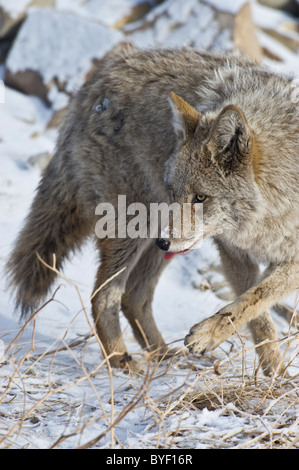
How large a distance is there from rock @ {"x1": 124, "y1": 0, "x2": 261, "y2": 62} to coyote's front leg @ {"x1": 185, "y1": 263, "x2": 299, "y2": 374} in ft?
21.3

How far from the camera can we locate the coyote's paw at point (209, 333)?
11.1 ft

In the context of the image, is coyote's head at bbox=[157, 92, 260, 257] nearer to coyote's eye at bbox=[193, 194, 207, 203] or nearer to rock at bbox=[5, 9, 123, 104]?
coyote's eye at bbox=[193, 194, 207, 203]

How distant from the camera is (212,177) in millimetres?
3533

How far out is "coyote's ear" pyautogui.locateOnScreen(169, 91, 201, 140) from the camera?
3.61 metres

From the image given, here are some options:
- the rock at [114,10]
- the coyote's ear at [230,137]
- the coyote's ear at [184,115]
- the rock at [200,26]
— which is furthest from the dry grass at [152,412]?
the rock at [114,10]

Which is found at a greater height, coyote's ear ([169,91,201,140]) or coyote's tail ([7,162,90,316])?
Answer: coyote's ear ([169,91,201,140])

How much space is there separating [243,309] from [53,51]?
7.20 meters

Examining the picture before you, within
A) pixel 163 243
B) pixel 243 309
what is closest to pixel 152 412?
pixel 243 309

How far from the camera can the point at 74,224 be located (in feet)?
14.7

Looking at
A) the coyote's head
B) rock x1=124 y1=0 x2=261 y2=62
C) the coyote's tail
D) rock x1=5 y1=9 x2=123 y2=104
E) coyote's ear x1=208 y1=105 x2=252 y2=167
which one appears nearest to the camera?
coyote's ear x1=208 y1=105 x2=252 y2=167

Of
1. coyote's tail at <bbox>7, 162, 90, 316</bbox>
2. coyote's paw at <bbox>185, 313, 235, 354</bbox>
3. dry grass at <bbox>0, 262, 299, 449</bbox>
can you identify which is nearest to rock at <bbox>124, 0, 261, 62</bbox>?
coyote's tail at <bbox>7, 162, 90, 316</bbox>

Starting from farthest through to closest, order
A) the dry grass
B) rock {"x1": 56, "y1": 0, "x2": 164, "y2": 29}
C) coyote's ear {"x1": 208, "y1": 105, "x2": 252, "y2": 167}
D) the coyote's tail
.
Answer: rock {"x1": 56, "y1": 0, "x2": 164, "y2": 29}
the coyote's tail
coyote's ear {"x1": 208, "y1": 105, "x2": 252, "y2": 167}
the dry grass

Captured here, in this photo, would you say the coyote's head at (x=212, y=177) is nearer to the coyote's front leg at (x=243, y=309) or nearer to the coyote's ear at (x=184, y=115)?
the coyote's ear at (x=184, y=115)

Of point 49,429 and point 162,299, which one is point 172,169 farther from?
point 162,299
